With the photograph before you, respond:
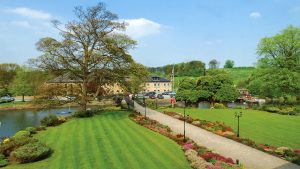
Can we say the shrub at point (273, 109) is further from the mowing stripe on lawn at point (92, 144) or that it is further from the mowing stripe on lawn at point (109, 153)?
the mowing stripe on lawn at point (109, 153)

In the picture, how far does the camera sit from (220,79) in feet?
190

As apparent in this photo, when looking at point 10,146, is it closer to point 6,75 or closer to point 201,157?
point 201,157

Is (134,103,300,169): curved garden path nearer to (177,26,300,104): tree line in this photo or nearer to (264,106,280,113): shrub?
(264,106,280,113): shrub

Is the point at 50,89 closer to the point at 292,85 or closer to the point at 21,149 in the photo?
the point at 21,149

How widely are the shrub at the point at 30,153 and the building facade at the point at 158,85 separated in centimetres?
8302

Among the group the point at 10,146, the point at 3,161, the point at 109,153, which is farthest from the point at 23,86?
the point at 109,153

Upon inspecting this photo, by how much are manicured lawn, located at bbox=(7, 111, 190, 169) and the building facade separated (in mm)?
70640

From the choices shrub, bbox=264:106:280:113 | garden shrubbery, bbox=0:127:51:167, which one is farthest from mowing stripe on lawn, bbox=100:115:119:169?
shrub, bbox=264:106:280:113

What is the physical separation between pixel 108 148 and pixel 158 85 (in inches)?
3265

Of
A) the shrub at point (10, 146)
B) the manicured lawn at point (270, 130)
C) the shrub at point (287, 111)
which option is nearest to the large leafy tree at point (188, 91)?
the shrub at point (287, 111)

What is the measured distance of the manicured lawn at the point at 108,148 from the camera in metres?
19.2

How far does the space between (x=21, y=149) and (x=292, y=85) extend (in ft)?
145

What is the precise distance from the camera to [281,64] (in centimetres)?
5194

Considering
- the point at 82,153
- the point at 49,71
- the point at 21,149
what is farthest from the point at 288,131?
the point at 49,71
